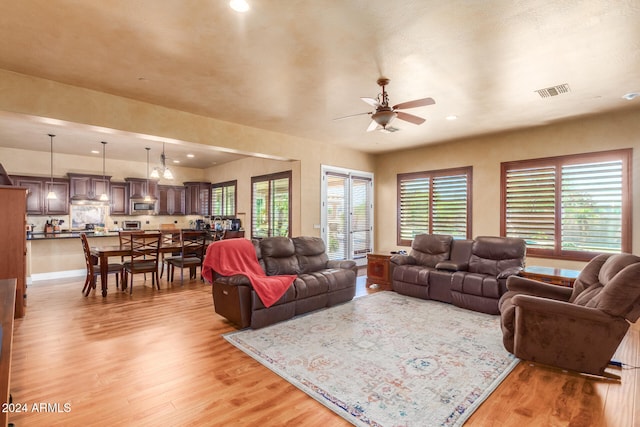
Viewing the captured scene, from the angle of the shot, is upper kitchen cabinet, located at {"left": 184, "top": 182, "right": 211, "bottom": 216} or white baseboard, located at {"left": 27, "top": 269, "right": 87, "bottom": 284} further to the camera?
upper kitchen cabinet, located at {"left": 184, "top": 182, "right": 211, "bottom": 216}

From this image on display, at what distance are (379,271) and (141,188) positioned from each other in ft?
23.7

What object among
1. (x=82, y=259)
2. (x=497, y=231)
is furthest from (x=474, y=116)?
(x=82, y=259)

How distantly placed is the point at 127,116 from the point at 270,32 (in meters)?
2.73

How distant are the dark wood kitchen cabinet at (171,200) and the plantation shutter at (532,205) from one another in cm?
891

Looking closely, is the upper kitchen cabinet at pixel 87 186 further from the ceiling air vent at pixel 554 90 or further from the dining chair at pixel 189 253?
the ceiling air vent at pixel 554 90

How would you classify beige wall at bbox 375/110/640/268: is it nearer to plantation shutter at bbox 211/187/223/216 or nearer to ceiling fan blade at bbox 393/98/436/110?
ceiling fan blade at bbox 393/98/436/110

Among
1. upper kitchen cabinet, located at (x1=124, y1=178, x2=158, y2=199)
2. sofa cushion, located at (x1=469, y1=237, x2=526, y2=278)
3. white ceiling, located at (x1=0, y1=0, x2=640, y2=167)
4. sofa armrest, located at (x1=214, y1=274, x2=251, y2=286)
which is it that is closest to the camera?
white ceiling, located at (x1=0, y1=0, x2=640, y2=167)

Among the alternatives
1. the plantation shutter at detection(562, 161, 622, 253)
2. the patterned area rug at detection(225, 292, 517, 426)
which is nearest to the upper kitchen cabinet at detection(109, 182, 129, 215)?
→ the patterned area rug at detection(225, 292, 517, 426)

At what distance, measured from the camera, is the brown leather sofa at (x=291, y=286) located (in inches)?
147

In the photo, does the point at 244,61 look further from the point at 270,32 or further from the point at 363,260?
the point at 363,260

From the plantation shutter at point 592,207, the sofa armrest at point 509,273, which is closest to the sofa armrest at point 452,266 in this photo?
the sofa armrest at point 509,273

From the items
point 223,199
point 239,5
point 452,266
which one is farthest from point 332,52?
point 223,199

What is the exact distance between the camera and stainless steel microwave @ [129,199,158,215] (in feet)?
29.4

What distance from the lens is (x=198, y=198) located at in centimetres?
1017
